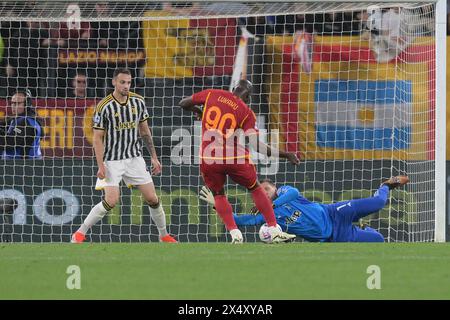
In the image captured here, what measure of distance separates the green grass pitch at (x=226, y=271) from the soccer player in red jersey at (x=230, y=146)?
0.83m

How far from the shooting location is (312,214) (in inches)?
499

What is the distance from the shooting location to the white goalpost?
14.8 m

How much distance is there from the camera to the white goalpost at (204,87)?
1484cm

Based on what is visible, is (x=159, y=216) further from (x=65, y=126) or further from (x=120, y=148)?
(x=65, y=126)

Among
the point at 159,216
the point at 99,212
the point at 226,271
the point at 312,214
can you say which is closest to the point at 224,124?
the point at 312,214

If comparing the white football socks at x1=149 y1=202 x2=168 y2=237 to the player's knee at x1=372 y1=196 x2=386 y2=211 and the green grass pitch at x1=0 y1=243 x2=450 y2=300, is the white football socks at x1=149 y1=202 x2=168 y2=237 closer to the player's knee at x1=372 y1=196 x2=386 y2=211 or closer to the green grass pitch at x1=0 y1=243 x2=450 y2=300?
the green grass pitch at x1=0 y1=243 x2=450 y2=300

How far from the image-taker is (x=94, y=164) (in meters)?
15.0

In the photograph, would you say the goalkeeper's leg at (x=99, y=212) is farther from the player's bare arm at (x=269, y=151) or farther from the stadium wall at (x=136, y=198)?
the stadium wall at (x=136, y=198)

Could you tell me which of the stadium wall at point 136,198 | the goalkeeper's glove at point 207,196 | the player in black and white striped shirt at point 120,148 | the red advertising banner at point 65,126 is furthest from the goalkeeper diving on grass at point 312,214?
the red advertising banner at point 65,126

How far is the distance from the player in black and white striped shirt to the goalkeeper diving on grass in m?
0.68

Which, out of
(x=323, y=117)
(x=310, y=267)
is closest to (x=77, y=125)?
(x=323, y=117)

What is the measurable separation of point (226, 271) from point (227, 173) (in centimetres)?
331
